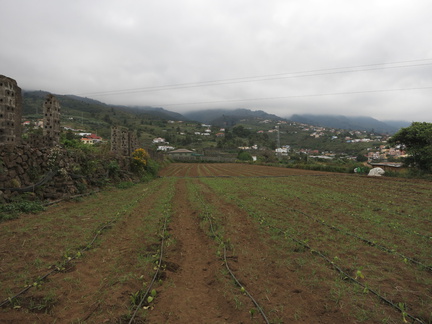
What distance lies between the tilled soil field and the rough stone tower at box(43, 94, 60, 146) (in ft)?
15.0

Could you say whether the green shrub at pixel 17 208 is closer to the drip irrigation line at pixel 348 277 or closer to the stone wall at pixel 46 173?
the stone wall at pixel 46 173

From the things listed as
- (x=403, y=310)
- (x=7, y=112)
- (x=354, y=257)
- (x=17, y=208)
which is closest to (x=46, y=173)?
(x=17, y=208)

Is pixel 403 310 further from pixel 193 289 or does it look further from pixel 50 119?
pixel 50 119

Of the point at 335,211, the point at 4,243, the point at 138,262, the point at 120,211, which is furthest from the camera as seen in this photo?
the point at 335,211

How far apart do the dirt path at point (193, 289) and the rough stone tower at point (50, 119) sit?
370 inches

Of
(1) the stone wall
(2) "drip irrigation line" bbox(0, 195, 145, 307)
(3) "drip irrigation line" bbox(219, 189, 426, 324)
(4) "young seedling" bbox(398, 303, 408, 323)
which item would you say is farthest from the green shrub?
(4) "young seedling" bbox(398, 303, 408, 323)

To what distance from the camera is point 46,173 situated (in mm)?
10234

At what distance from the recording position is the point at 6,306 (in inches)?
144

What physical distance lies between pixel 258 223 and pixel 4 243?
7.32m

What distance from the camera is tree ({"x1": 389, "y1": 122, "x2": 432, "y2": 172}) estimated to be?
2511cm

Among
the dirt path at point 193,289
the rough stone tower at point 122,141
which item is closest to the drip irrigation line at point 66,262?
the dirt path at point 193,289

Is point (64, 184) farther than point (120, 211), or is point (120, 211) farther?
point (64, 184)

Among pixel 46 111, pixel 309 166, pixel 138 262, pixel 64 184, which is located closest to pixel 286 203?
pixel 138 262

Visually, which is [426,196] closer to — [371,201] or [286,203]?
[371,201]
